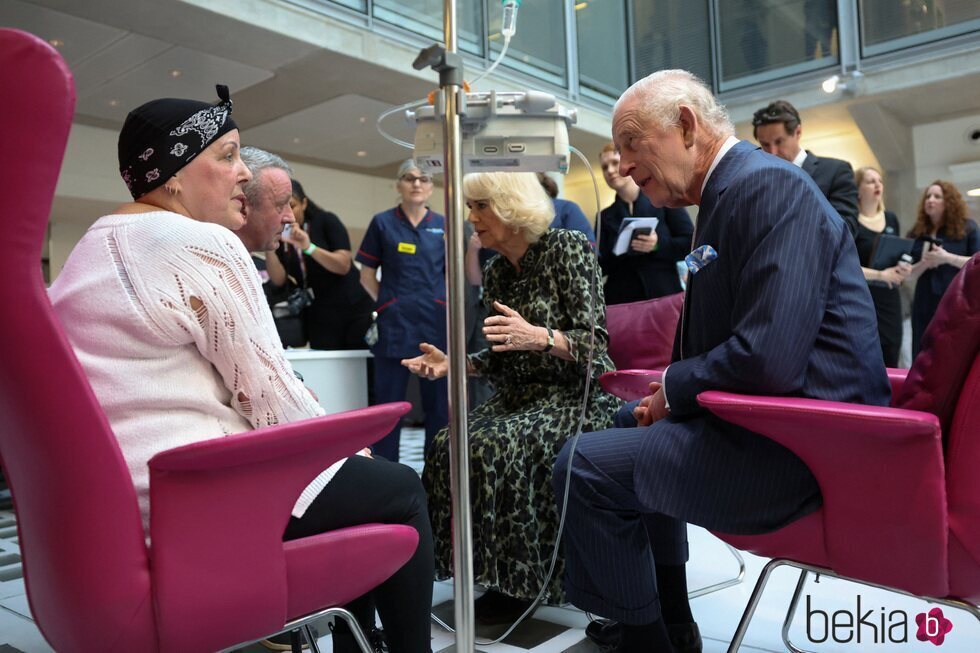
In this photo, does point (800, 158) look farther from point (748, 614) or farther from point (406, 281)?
point (748, 614)

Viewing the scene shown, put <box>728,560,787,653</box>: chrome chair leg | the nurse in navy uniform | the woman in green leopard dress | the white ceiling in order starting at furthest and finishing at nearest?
the white ceiling
the nurse in navy uniform
the woman in green leopard dress
<box>728,560,787,653</box>: chrome chair leg

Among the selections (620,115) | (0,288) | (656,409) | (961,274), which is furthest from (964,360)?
(0,288)

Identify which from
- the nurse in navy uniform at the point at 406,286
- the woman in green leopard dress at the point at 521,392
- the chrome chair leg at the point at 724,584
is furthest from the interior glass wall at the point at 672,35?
the chrome chair leg at the point at 724,584

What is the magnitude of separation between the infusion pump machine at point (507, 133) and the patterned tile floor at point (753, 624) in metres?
1.06

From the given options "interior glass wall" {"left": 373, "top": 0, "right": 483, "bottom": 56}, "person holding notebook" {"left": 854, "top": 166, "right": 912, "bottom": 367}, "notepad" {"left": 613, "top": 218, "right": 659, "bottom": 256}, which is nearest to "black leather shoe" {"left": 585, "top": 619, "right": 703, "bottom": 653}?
"notepad" {"left": 613, "top": 218, "right": 659, "bottom": 256}

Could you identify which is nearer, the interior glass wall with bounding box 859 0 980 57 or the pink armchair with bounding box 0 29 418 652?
the pink armchair with bounding box 0 29 418 652

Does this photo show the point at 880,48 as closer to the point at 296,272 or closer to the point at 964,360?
the point at 296,272

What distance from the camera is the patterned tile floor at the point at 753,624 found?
172 cm

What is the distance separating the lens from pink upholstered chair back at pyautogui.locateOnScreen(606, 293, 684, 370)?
7.16 feet

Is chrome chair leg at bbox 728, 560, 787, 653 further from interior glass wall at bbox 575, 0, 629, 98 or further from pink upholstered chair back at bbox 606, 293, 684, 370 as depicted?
interior glass wall at bbox 575, 0, 629, 98

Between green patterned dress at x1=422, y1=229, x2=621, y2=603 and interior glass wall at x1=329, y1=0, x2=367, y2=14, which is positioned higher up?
interior glass wall at x1=329, y1=0, x2=367, y2=14

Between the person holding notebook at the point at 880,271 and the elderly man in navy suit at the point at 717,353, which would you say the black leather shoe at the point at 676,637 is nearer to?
the elderly man in navy suit at the point at 717,353

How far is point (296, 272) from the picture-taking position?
361cm

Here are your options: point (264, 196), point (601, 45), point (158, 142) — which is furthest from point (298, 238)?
point (601, 45)
